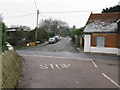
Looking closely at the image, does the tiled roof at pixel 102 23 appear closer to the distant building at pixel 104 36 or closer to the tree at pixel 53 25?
the distant building at pixel 104 36

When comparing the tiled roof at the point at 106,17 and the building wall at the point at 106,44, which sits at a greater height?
the tiled roof at the point at 106,17

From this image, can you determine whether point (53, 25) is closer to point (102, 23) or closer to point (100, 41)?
point (102, 23)

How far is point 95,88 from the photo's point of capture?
8023 millimetres

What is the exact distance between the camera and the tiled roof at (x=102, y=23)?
23763 millimetres

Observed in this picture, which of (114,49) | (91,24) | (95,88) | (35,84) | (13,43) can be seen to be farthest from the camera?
(13,43)

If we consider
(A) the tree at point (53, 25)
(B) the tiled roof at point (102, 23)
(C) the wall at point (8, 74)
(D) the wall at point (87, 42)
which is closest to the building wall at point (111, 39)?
(B) the tiled roof at point (102, 23)

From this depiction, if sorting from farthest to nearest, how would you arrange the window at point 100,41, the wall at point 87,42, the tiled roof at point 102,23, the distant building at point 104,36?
the wall at point 87,42 < the tiled roof at point 102,23 < the window at point 100,41 < the distant building at point 104,36

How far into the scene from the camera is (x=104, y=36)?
77.1 ft

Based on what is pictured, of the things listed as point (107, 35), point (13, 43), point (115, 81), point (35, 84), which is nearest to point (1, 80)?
point (35, 84)

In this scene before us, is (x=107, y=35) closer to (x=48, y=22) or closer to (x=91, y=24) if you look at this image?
(x=91, y=24)

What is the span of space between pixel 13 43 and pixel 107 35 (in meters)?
18.1

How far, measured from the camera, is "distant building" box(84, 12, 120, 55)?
909 inches

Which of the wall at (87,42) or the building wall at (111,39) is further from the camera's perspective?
the wall at (87,42)

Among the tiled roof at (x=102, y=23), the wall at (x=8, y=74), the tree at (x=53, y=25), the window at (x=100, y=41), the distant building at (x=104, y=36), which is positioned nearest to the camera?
the wall at (x=8, y=74)
